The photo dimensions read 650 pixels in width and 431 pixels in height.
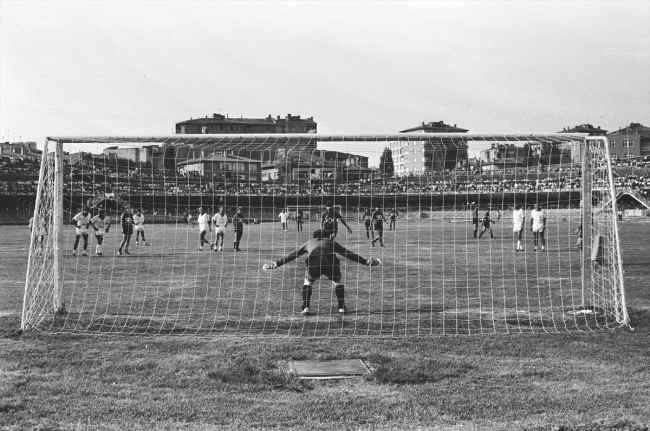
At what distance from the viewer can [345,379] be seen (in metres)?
7.92

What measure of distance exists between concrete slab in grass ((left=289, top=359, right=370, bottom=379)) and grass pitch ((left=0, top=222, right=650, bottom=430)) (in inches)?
6.6

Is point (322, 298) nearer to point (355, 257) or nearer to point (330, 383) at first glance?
point (355, 257)

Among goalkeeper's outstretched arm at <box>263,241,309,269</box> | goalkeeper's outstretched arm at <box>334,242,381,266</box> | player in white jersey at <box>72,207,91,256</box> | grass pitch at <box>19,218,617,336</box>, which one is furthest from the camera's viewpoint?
player in white jersey at <box>72,207,91,256</box>

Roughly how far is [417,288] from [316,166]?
19.2 feet

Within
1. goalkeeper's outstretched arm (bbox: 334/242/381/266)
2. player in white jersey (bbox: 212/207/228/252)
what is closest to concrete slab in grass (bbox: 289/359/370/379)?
goalkeeper's outstretched arm (bbox: 334/242/381/266)

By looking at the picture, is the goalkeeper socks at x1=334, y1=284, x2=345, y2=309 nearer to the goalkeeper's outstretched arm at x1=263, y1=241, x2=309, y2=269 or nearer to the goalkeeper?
the goalkeeper

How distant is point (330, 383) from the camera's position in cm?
777

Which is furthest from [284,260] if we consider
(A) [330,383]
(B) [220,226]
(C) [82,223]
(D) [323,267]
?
(B) [220,226]

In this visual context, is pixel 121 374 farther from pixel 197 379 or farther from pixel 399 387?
pixel 399 387

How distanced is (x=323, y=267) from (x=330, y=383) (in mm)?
4492

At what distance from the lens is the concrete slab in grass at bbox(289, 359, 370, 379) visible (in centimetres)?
805

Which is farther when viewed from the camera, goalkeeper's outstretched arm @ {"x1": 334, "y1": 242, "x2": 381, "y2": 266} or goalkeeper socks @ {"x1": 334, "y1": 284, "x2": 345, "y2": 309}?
goalkeeper socks @ {"x1": 334, "y1": 284, "x2": 345, "y2": 309}

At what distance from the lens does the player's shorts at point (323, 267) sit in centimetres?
1214

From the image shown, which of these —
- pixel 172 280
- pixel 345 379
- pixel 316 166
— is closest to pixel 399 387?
pixel 345 379
